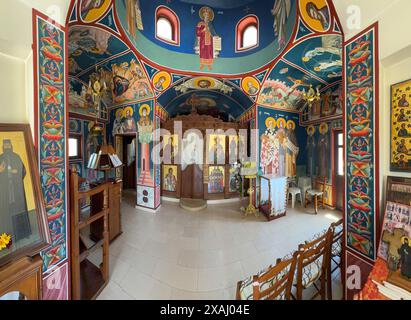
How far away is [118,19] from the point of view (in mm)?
3346

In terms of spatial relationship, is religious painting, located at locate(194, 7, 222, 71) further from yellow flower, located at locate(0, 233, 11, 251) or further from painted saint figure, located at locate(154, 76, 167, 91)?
yellow flower, located at locate(0, 233, 11, 251)

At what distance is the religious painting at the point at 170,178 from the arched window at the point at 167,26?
448 cm

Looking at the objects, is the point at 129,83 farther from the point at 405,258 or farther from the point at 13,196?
the point at 405,258

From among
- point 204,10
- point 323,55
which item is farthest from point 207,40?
point 323,55

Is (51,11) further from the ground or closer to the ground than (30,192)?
further from the ground

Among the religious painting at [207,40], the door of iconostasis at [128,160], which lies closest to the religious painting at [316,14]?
the religious painting at [207,40]

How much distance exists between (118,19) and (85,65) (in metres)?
1.98

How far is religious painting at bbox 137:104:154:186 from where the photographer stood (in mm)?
5777

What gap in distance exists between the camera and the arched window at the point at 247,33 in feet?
15.8

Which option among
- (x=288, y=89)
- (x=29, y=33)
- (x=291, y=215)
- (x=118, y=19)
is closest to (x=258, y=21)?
(x=288, y=89)

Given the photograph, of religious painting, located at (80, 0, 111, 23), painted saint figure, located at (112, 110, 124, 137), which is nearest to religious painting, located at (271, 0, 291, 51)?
religious painting, located at (80, 0, 111, 23)

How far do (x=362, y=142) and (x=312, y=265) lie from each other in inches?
68.6

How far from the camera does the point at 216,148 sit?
6812 millimetres

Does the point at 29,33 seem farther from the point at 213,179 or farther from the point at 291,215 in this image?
the point at 291,215
